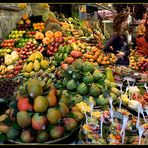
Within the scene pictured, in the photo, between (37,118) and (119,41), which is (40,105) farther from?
(119,41)

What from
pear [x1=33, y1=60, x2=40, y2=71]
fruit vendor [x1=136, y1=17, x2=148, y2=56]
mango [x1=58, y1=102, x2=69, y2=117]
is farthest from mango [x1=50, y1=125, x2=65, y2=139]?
fruit vendor [x1=136, y1=17, x2=148, y2=56]

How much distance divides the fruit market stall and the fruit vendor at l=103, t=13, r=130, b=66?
0.58 metres

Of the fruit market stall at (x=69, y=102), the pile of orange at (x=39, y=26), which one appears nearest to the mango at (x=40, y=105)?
the fruit market stall at (x=69, y=102)

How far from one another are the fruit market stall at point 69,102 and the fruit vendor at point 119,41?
1.90 ft

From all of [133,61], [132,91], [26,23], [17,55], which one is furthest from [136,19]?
[132,91]

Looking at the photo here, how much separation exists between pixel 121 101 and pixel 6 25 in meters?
4.14

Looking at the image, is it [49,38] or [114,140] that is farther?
[49,38]

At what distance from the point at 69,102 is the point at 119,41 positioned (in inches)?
141

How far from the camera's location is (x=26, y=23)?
712 centimetres

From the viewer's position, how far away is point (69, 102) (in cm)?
237

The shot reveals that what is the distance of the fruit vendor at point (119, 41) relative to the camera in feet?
18.6

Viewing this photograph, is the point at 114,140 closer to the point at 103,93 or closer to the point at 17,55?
the point at 103,93

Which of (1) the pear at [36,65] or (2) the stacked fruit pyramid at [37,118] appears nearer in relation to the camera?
(2) the stacked fruit pyramid at [37,118]

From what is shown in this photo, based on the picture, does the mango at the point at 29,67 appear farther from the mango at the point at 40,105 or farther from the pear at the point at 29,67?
the mango at the point at 40,105
